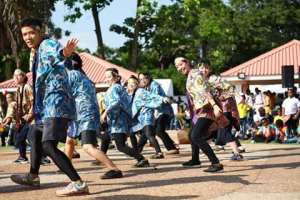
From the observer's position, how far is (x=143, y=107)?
10539mm

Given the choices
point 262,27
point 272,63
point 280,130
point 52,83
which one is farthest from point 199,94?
point 262,27

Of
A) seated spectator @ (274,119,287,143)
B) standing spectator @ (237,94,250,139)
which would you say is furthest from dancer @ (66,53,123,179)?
standing spectator @ (237,94,250,139)

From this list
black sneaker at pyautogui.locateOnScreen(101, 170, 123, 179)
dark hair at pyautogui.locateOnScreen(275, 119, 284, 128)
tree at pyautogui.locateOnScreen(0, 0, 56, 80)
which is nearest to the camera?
black sneaker at pyautogui.locateOnScreen(101, 170, 123, 179)

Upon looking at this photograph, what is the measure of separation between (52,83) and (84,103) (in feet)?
3.74

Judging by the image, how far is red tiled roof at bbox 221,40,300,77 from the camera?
1214 inches

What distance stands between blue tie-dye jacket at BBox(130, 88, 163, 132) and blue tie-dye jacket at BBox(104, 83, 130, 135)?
1523mm

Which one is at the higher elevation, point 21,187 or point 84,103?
point 84,103

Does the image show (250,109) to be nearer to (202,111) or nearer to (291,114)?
(291,114)

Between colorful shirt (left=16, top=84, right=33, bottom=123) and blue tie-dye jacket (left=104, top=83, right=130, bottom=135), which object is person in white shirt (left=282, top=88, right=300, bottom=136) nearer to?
blue tie-dye jacket (left=104, top=83, right=130, bottom=135)

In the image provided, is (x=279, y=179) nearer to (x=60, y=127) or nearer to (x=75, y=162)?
(x=60, y=127)

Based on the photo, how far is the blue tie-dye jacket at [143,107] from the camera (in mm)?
10508

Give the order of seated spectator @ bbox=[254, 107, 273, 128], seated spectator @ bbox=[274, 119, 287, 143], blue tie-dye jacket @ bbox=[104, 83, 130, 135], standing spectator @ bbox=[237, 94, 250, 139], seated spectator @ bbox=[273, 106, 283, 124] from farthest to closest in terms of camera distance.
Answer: standing spectator @ bbox=[237, 94, 250, 139]
seated spectator @ bbox=[254, 107, 273, 128]
seated spectator @ bbox=[273, 106, 283, 124]
seated spectator @ bbox=[274, 119, 287, 143]
blue tie-dye jacket @ bbox=[104, 83, 130, 135]

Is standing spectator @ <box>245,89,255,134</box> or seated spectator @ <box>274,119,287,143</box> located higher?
standing spectator @ <box>245,89,255,134</box>

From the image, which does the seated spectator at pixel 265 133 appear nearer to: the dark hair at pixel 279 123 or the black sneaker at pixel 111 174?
the dark hair at pixel 279 123
